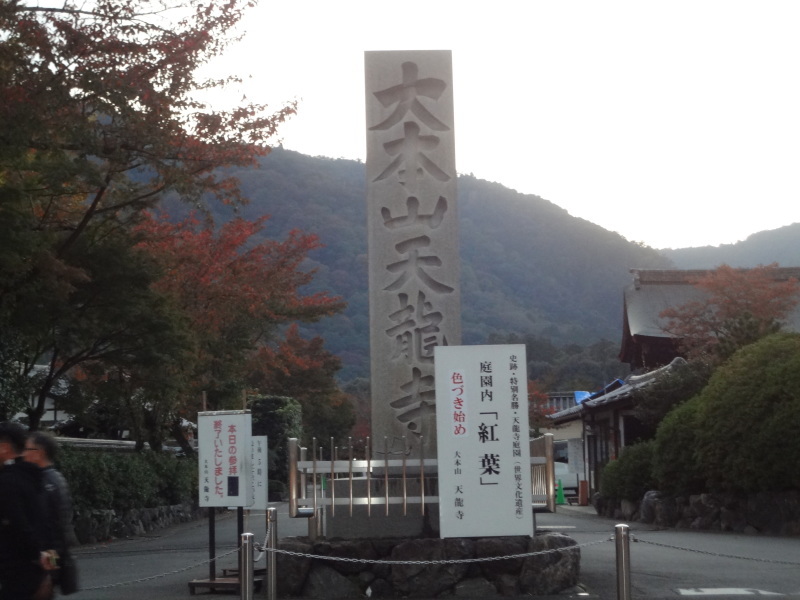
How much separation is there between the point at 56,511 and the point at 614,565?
8.15 meters

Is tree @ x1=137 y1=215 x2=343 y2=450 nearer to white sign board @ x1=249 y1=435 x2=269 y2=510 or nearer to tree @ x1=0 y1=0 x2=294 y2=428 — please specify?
tree @ x1=0 y1=0 x2=294 y2=428

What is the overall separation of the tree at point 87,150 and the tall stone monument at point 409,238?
3.99 metres

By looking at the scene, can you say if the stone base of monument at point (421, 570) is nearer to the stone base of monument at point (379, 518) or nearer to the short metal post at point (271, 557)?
the stone base of monument at point (379, 518)

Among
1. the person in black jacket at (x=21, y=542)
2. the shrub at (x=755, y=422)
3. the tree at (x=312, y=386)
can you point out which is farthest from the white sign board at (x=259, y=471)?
the tree at (x=312, y=386)

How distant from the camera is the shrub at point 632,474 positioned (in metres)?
22.5

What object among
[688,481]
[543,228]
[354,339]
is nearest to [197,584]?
[688,481]

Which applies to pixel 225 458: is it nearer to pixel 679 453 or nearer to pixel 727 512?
pixel 727 512

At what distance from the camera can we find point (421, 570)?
9.52 meters

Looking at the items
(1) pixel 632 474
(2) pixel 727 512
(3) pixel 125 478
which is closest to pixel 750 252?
(1) pixel 632 474

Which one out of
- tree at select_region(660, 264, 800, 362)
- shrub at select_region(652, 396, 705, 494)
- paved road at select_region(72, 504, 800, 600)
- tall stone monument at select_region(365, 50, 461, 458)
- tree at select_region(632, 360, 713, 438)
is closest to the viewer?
paved road at select_region(72, 504, 800, 600)

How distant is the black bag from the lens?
Result: 5781 millimetres

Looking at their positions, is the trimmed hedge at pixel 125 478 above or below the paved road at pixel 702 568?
above

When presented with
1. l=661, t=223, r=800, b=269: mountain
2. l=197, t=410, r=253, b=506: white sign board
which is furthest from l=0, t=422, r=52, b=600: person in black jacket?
l=661, t=223, r=800, b=269: mountain

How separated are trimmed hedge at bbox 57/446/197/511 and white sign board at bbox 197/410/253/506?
33.1ft
